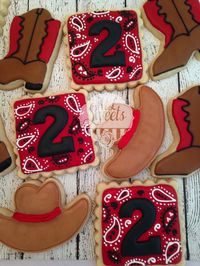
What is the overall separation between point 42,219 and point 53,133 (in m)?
0.24

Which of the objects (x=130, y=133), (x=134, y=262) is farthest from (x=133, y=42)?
(x=134, y=262)

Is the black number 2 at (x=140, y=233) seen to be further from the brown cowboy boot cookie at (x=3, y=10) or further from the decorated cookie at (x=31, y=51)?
the brown cowboy boot cookie at (x=3, y=10)

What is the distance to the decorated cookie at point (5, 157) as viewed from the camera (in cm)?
105

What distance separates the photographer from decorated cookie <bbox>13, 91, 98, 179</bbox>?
1040mm

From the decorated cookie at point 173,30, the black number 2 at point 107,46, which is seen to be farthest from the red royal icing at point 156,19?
the black number 2 at point 107,46

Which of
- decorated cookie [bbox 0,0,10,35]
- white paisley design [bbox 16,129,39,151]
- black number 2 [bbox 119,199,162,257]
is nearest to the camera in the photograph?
black number 2 [bbox 119,199,162,257]

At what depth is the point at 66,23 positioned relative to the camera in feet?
3.83

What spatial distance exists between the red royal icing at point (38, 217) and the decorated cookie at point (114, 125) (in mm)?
234

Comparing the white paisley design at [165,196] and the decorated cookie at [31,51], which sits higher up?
the decorated cookie at [31,51]

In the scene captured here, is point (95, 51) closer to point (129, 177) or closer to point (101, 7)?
point (101, 7)

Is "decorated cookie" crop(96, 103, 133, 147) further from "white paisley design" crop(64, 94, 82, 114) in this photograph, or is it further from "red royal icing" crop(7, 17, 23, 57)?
"red royal icing" crop(7, 17, 23, 57)

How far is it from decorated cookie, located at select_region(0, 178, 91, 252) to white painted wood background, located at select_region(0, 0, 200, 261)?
39 mm

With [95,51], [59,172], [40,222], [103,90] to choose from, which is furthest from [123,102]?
[40,222]

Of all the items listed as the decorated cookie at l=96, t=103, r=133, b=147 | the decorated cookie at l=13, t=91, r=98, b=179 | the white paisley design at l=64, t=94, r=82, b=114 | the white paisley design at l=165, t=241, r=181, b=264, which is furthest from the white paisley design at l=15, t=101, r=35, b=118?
the white paisley design at l=165, t=241, r=181, b=264
